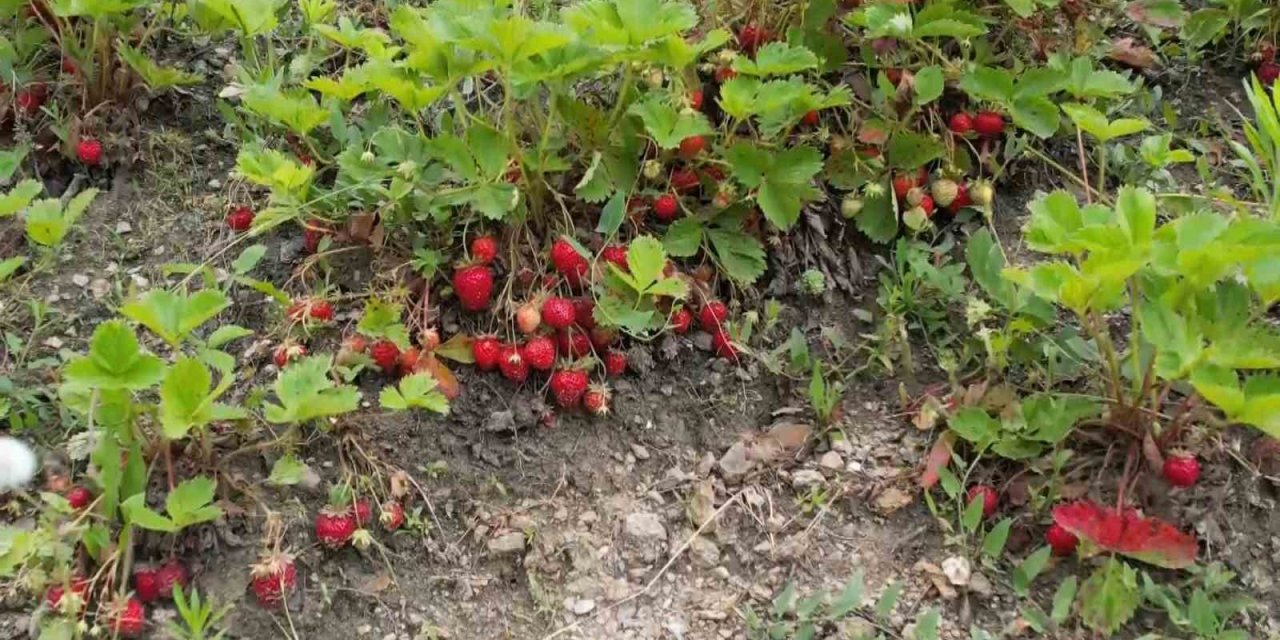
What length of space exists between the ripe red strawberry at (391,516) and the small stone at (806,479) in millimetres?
737

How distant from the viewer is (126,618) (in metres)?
1.84

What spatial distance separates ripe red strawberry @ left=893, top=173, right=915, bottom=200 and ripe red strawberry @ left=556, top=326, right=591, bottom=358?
0.77 meters

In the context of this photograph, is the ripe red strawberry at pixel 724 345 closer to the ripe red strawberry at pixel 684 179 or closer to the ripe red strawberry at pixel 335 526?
the ripe red strawberry at pixel 684 179

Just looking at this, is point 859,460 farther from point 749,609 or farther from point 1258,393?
point 1258,393

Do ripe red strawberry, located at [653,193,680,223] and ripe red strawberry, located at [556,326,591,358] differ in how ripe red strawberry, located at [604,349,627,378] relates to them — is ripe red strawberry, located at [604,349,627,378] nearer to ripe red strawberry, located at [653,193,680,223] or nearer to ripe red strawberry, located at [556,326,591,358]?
ripe red strawberry, located at [556,326,591,358]

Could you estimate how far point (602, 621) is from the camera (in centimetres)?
205

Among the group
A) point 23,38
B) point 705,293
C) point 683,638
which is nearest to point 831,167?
point 705,293

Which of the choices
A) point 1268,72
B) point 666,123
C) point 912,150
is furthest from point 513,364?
point 1268,72

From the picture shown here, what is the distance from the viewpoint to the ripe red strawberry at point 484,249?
2275mm

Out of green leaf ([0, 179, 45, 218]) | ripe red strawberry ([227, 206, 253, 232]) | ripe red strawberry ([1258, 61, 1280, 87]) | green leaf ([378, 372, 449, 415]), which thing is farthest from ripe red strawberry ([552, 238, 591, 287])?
ripe red strawberry ([1258, 61, 1280, 87])

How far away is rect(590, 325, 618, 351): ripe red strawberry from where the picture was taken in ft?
7.54

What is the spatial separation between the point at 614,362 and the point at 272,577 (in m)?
0.76

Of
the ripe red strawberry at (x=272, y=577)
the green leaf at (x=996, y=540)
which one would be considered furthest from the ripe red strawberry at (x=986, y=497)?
the ripe red strawberry at (x=272, y=577)

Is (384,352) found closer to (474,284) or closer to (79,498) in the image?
(474,284)
